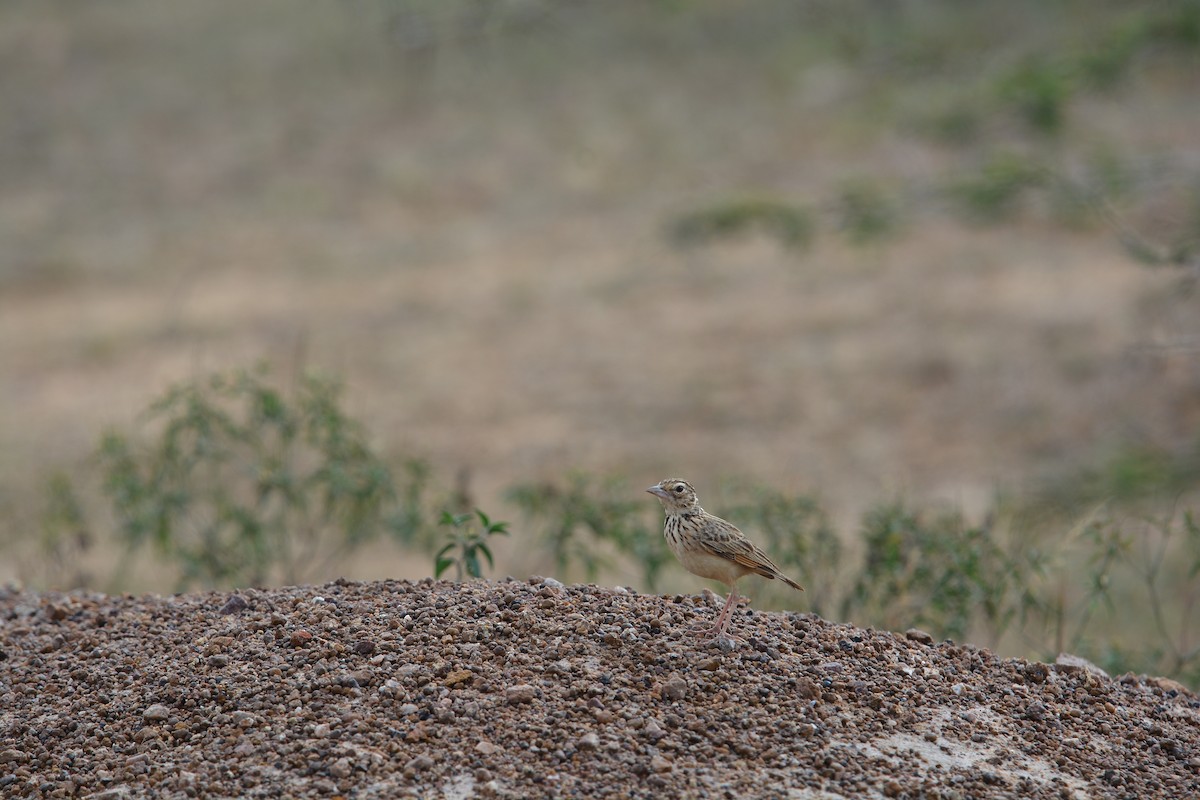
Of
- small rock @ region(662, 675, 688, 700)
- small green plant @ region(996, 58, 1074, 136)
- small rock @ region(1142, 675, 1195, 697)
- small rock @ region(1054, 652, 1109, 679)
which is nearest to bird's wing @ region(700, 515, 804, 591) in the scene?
small rock @ region(662, 675, 688, 700)

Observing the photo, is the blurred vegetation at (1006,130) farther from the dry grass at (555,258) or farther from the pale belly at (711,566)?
the pale belly at (711,566)

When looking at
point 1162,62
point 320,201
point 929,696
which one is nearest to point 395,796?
point 929,696

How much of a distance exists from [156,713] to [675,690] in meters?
1.37

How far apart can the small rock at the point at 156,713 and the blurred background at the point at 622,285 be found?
132cm

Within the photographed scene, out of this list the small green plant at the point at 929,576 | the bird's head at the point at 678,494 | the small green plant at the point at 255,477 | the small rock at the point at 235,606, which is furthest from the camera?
the small green plant at the point at 255,477

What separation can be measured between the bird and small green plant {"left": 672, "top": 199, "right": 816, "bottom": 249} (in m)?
7.02

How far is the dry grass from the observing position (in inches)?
627

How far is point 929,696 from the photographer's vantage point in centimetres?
367

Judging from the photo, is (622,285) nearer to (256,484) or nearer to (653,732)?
(256,484)

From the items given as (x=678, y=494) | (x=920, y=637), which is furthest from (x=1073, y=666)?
(x=678, y=494)

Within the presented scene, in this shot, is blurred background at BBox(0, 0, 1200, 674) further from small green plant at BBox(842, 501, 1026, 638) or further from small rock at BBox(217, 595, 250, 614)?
small rock at BBox(217, 595, 250, 614)

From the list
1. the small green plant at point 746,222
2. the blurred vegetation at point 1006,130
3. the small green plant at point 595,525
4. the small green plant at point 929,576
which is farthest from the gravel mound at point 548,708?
the small green plant at point 746,222

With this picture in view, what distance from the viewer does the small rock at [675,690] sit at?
11.3 ft

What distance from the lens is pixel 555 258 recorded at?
2242cm
